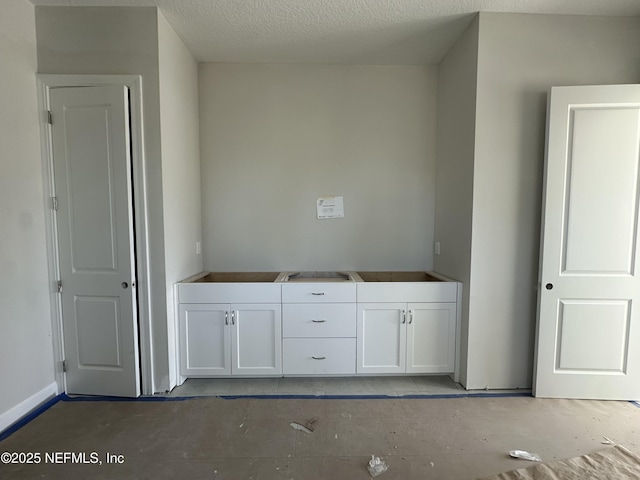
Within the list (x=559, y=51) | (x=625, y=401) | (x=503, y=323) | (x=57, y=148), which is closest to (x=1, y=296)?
(x=57, y=148)

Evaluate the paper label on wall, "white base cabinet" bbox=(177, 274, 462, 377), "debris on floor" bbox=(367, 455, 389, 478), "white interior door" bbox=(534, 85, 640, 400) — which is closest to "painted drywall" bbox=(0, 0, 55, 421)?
"white base cabinet" bbox=(177, 274, 462, 377)

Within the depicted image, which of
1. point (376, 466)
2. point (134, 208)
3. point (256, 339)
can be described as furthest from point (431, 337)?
point (134, 208)

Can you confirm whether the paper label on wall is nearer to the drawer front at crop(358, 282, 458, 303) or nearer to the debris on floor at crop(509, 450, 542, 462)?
the drawer front at crop(358, 282, 458, 303)

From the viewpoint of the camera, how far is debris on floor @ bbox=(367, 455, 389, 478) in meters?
1.60

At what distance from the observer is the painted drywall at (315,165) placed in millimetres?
2934

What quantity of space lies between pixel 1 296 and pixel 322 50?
303cm

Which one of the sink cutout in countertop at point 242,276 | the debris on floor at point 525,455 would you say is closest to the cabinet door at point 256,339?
the sink cutout in countertop at point 242,276

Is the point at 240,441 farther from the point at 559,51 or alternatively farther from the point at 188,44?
the point at 559,51

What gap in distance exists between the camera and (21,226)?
205 cm

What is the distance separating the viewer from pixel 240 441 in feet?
6.02

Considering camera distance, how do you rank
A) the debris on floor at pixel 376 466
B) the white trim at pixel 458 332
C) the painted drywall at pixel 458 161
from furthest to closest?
1. the white trim at pixel 458 332
2. the painted drywall at pixel 458 161
3. the debris on floor at pixel 376 466

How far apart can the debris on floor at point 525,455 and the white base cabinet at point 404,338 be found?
0.78 metres

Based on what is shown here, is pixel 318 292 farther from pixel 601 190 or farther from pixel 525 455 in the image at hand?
pixel 601 190

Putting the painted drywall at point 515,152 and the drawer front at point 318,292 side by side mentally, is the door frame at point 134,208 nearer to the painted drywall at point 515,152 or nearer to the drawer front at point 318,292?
the drawer front at point 318,292
